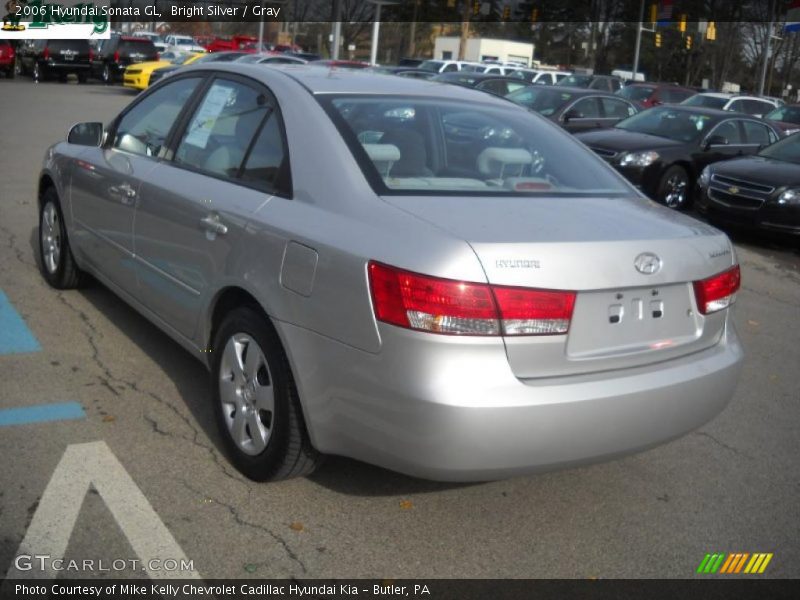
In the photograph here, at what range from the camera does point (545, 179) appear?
13.4 feet

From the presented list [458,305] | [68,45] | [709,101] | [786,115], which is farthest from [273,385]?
[68,45]

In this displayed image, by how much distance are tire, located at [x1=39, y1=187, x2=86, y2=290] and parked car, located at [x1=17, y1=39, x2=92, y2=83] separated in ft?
91.5

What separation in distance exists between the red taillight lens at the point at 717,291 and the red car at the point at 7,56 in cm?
3167

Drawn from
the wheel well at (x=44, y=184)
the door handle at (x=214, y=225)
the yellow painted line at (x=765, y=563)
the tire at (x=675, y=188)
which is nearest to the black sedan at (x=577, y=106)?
the tire at (x=675, y=188)

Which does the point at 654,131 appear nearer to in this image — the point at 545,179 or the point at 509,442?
the point at 545,179

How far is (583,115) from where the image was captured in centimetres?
1639

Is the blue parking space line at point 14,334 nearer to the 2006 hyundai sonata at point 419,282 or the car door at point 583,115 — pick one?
the 2006 hyundai sonata at point 419,282

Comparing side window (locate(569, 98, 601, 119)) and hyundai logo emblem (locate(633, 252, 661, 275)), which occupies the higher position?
side window (locate(569, 98, 601, 119))

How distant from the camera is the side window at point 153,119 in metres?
4.93

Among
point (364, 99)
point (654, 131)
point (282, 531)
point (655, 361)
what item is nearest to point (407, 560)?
point (282, 531)

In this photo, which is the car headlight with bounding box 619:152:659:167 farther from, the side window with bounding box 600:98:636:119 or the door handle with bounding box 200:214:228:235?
the door handle with bounding box 200:214:228:235

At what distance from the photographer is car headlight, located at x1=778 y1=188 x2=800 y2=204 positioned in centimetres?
1031

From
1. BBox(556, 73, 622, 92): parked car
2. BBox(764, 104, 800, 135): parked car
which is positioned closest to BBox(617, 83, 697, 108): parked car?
BBox(764, 104, 800, 135): parked car

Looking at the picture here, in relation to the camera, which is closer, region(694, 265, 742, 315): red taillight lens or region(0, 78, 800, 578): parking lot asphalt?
region(0, 78, 800, 578): parking lot asphalt
